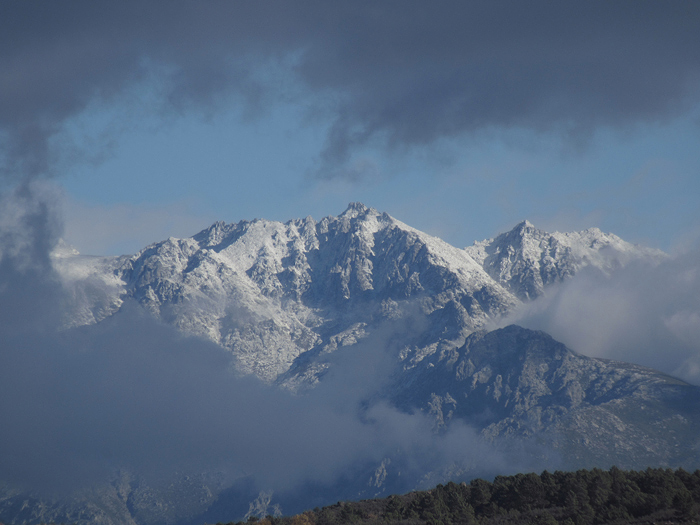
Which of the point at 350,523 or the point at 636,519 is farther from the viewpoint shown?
the point at 350,523

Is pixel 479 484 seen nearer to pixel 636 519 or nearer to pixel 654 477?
pixel 654 477

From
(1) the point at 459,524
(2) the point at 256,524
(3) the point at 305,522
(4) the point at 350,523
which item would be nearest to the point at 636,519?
(1) the point at 459,524

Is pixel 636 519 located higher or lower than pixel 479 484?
lower

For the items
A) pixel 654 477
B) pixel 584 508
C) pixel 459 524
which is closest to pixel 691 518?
pixel 584 508

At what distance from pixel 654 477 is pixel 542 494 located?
24.1 m

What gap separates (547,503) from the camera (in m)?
151

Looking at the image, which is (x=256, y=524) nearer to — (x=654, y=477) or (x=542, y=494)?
(x=542, y=494)

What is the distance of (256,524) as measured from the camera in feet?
511

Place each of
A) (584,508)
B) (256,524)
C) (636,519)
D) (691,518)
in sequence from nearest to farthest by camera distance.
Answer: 1. (691,518)
2. (636,519)
3. (584,508)
4. (256,524)

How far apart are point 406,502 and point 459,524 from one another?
102ft

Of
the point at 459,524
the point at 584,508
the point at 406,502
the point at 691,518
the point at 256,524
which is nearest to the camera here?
the point at 691,518

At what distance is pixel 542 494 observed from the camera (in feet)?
512

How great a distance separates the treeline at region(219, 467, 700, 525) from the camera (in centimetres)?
12556

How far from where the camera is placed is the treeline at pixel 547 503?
125562mm
